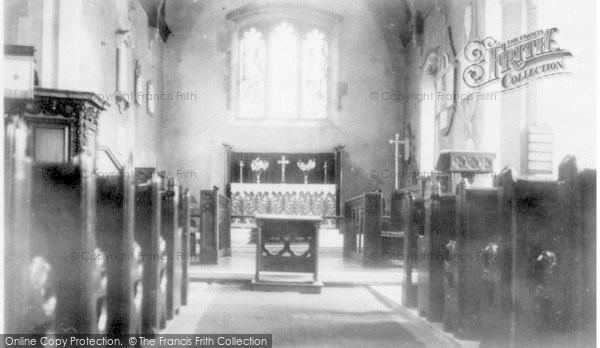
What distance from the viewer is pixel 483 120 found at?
329 inches

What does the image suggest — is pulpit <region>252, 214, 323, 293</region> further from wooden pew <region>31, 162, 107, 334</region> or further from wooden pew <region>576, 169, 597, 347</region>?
wooden pew <region>31, 162, 107, 334</region>

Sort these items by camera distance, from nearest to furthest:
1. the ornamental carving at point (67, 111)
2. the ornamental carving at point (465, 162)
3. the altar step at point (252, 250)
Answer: the ornamental carving at point (67, 111) < the ornamental carving at point (465, 162) < the altar step at point (252, 250)

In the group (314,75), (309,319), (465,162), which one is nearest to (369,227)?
(465,162)

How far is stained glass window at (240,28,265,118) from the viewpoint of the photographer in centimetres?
1281

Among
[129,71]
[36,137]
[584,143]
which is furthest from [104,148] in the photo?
[584,143]

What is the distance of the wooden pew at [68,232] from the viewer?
2.11 m

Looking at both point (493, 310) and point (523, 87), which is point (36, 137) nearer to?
point (493, 310)

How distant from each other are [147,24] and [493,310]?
969cm

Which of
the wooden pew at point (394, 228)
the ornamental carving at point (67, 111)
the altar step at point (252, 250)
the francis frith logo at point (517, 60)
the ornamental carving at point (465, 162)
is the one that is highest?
the francis frith logo at point (517, 60)

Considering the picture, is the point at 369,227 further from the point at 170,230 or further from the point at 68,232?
the point at 68,232

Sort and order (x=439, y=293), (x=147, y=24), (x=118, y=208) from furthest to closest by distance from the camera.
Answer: (x=147, y=24), (x=439, y=293), (x=118, y=208)

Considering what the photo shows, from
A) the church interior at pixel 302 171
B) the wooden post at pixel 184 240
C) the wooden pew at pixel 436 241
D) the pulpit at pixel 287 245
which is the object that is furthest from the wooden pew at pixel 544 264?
the pulpit at pixel 287 245

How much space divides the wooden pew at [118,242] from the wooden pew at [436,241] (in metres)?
1.85

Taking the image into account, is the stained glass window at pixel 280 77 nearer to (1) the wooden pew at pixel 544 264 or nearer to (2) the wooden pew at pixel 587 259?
(1) the wooden pew at pixel 544 264
